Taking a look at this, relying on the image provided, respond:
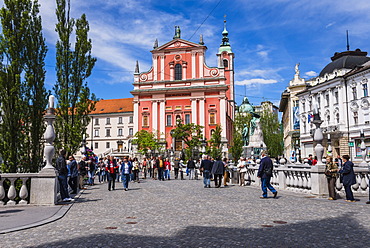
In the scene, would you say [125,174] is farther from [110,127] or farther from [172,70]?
[110,127]

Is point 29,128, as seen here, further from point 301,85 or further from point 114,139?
point 114,139

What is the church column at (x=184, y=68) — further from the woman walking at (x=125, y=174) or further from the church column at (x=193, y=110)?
the woman walking at (x=125, y=174)

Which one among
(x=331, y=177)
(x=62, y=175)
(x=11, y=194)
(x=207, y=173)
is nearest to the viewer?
(x=11, y=194)

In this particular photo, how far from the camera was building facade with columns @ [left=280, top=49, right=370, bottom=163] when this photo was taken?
144ft

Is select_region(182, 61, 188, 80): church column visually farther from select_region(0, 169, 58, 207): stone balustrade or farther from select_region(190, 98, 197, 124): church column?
select_region(0, 169, 58, 207): stone balustrade

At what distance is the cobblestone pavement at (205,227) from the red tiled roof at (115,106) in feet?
233

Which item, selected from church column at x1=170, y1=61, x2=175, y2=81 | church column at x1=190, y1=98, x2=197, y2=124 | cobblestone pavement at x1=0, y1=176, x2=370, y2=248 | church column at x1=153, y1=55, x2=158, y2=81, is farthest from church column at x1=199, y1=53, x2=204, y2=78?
cobblestone pavement at x1=0, y1=176, x2=370, y2=248

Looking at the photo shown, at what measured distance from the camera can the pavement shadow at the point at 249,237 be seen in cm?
571

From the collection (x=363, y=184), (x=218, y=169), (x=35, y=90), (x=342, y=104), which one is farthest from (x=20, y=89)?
(x=342, y=104)

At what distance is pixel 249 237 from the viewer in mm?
6207

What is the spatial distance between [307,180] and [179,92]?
149ft

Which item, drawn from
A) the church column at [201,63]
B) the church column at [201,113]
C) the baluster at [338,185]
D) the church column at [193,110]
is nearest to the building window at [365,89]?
the church column at [201,113]

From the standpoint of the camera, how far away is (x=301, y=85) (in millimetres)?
66125

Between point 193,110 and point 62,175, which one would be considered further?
point 193,110
